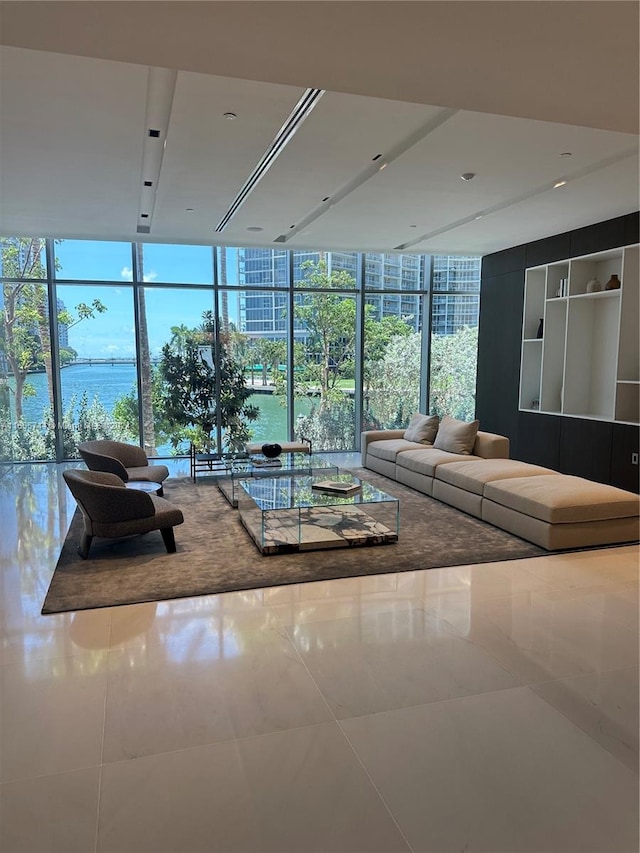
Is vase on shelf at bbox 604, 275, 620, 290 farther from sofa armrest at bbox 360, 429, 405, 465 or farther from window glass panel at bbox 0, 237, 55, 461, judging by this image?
window glass panel at bbox 0, 237, 55, 461

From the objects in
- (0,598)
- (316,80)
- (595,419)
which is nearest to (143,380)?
(0,598)

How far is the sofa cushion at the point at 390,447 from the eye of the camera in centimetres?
715

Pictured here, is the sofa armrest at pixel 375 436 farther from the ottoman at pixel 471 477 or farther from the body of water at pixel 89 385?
the body of water at pixel 89 385

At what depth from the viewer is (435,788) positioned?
2.02 meters

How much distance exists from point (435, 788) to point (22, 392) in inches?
308

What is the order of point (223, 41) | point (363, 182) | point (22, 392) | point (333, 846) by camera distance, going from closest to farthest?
point (333, 846)
point (223, 41)
point (363, 182)
point (22, 392)

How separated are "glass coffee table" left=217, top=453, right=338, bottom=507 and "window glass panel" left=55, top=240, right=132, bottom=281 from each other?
3607 millimetres

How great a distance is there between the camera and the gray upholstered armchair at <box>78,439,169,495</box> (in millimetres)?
5465

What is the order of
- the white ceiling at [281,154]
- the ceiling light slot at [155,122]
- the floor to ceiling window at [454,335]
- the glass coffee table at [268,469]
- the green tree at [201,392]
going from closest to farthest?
1. the white ceiling at [281,154]
2. the ceiling light slot at [155,122]
3. the glass coffee table at [268,469]
4. the green tree at [201,392]
5. the floor to ceiling window at [454,335]

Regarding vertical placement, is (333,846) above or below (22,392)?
below

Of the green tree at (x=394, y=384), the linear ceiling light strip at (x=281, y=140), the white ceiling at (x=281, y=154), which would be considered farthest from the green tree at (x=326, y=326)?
the linear ceiling light strip at (x=281, y=140)

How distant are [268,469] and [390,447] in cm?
180

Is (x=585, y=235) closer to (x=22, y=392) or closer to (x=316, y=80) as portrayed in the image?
(x=316, y=80)

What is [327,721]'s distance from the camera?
2.39 m
